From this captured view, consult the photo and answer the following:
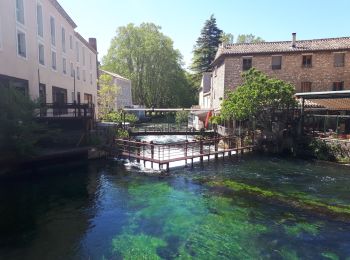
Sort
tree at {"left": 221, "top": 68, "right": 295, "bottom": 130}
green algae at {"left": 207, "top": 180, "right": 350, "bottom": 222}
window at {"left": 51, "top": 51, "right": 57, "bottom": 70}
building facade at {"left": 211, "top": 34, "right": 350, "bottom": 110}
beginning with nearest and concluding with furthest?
green algae at {"left": 207, "top": 180, "right": 350, "bottom": 222} < tree at {"left": 221, "top": 68, "right": 295, "bottom": 130} < window at {"left": 51, "top": 51, "right": 57, "bottom": 70} < building facade at {"left": 211, "top": 34, "right": 350, "bottom": 110}

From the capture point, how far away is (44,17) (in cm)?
2439

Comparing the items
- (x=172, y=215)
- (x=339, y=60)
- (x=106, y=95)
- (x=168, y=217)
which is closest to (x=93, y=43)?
(x=106, y=95)

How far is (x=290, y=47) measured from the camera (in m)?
31.6

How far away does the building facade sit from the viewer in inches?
1197

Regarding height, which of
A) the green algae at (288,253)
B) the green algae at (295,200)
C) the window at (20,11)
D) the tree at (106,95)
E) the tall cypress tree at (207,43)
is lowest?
the green algae at (288,253)

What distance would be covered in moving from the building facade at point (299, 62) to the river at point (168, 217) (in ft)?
48.9

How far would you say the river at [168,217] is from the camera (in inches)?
369

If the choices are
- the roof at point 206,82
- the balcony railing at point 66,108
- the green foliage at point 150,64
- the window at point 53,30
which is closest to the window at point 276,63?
the roof at point 206,82

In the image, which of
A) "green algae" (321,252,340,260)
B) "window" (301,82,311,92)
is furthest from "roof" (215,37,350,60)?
"green algae" (321,252,340,260)

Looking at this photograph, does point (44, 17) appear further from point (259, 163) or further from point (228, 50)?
point (259, 163)

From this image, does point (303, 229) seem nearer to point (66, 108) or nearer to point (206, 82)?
point (66, 108)

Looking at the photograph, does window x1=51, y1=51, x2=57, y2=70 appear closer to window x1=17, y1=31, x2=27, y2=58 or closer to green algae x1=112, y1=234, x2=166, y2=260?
window x1=17, y1=31, x2=27, y2=58

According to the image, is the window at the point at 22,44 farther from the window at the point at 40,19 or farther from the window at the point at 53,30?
the window at the point at 53,30

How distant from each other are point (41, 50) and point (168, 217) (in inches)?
757
